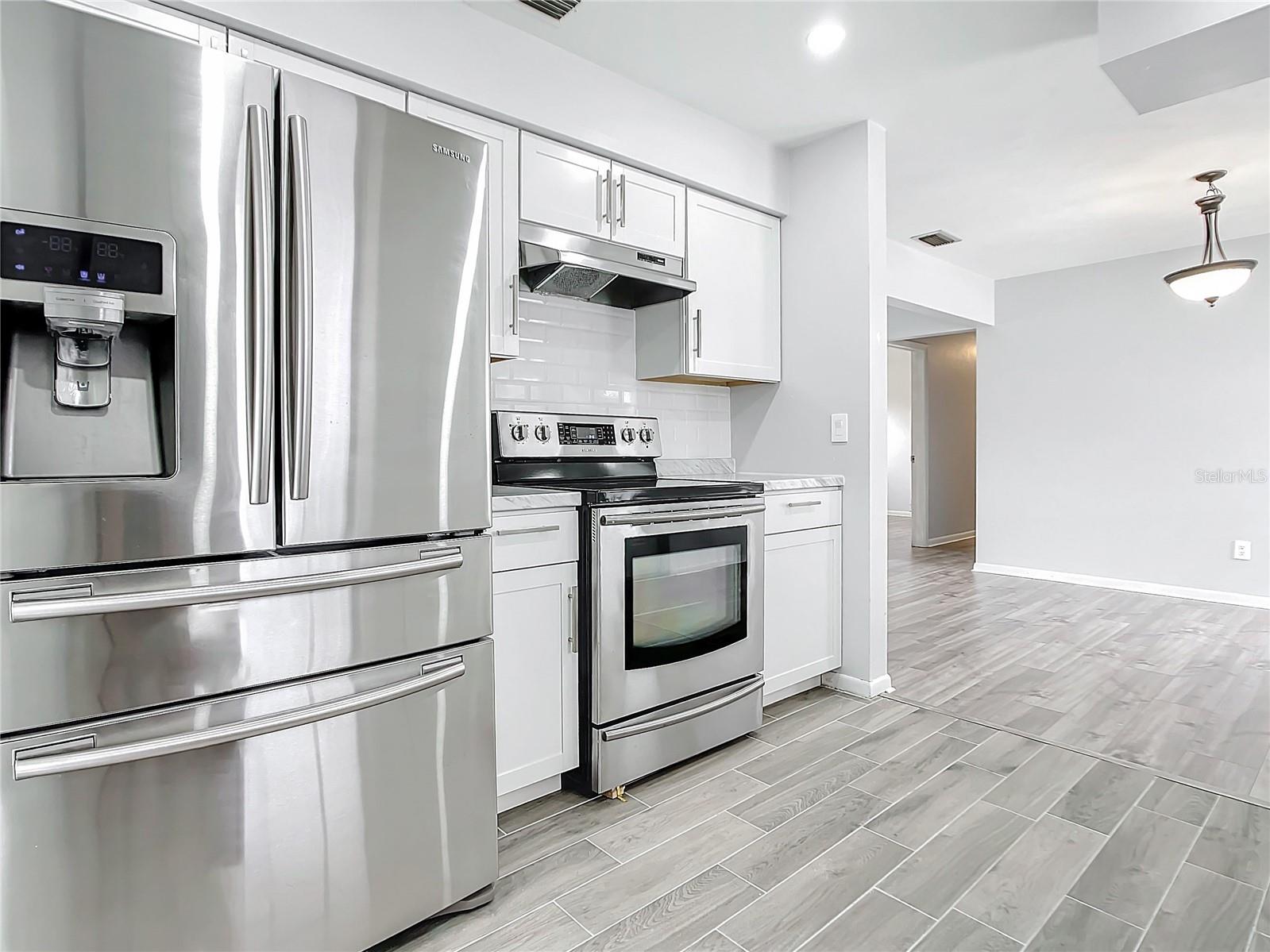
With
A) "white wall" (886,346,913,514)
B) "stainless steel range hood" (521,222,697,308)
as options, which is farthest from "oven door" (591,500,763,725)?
"white wall" (886,346,913,514)

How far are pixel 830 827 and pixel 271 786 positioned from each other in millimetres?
1483

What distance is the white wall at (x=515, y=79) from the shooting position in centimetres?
192

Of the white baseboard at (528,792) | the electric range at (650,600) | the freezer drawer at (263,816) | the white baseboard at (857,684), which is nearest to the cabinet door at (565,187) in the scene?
the electric range at (650,600)

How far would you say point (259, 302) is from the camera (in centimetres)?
129

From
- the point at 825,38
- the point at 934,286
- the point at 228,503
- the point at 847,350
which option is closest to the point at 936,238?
the point at 934,286

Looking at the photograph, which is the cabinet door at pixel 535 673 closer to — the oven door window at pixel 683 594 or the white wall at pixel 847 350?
the oven door window at pixel 683 594

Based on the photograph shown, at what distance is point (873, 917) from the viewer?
161 cm

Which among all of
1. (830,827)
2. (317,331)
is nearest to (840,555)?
(830,827)

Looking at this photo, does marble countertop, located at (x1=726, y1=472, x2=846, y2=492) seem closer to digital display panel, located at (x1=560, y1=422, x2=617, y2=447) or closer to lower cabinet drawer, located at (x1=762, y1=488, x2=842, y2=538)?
lower cabinet drawer, located at (x1=762, y1=488, x2=842, y2=538)

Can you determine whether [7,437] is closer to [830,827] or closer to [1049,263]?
[830,827]

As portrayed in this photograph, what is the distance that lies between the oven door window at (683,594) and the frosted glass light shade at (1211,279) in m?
3.54

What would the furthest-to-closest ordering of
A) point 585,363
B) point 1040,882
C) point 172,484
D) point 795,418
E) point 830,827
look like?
point 795,418
point 585,363
point 830,827
point 1040,882
point 172,484

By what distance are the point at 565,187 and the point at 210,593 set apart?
6.13 feet

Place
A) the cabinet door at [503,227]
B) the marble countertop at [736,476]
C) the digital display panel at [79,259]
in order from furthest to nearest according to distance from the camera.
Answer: the marble countertop at [736,476]
the cabinet door at [503,227]
the digital display panel at [79,259]
